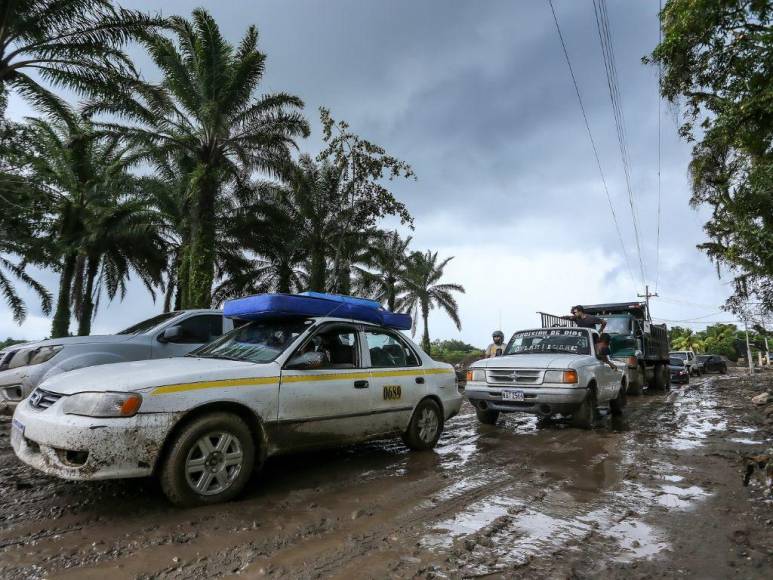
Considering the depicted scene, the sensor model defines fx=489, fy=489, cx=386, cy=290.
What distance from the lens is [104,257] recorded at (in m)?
A: 23.5

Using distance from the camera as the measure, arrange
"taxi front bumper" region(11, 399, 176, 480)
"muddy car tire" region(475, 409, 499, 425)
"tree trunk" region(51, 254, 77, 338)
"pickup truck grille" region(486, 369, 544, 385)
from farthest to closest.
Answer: "tree trunk" region(51, 254, 77, 338), "muddy car tire" region(475, 409, 499, 425), "pickup truck grille" region(486, 369, 544, 385), "taxi front bumper" region(11, 399, 176, 480)

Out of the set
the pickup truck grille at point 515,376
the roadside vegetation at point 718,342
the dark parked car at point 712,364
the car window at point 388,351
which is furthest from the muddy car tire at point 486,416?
the roadside vegetation at point 718,342

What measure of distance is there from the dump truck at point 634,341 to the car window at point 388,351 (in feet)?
25.8

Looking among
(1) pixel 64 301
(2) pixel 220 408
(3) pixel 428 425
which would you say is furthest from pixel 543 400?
(1) pixel 64 301

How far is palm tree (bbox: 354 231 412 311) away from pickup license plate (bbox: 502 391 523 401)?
17108 mm

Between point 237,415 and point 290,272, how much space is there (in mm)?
23171

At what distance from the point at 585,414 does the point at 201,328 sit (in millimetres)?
6294

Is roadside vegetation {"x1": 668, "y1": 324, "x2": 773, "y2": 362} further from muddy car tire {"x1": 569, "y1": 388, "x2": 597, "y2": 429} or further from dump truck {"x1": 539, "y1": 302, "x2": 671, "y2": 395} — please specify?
muddy car tire {"x1": 569, "y1": 388, "x2": 597, "y2": 429}

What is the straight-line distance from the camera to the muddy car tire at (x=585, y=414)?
25.5 feet

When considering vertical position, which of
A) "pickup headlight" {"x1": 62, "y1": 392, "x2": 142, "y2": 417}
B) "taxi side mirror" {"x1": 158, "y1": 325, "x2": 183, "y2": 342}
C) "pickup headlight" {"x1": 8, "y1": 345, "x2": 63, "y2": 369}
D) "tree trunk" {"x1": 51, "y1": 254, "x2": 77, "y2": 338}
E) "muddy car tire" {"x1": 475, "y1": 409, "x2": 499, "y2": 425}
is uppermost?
"tree trunk" {"x1": 51, "y1": 254, "x2": 77, "y2": 338}

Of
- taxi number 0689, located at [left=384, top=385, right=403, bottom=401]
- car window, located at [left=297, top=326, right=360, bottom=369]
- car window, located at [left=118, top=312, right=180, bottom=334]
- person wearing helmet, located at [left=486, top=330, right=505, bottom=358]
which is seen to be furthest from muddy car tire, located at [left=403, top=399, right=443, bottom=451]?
person wearing helmet, located at [left=486, top=330, right=505, bottom=358]

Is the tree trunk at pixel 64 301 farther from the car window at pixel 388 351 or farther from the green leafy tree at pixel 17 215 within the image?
the car window at pixel 388 351

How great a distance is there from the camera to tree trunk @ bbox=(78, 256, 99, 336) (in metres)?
23.0

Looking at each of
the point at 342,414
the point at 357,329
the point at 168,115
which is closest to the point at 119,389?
the point at 342,414
